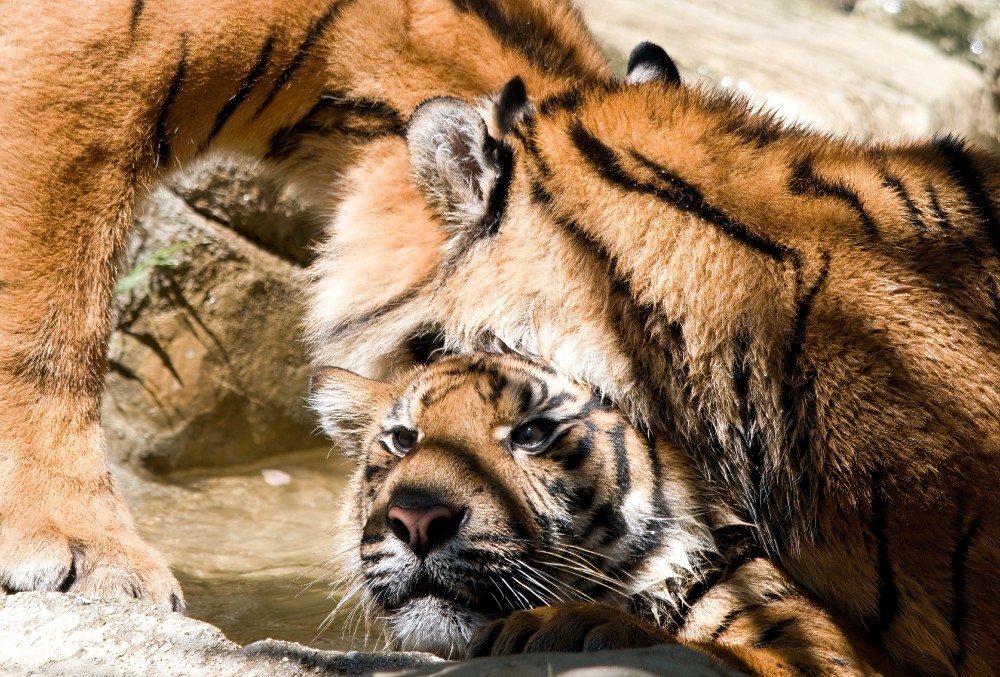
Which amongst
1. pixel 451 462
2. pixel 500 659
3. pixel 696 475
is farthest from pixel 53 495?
pixel 696 475

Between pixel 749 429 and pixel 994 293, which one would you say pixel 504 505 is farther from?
pixel 994 293

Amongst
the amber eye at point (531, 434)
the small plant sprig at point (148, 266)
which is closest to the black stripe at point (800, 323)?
the amber eye at point (531, 434)

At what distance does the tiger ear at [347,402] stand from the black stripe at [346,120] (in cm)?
54

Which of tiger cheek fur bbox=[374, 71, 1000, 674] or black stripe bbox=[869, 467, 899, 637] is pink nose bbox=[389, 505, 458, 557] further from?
black stripe bbox=[869, 467, 899, 637]

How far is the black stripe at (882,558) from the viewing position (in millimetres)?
1757

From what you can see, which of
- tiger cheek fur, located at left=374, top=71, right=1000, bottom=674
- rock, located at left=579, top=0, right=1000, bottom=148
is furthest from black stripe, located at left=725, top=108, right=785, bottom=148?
rock, located at left=579, top=0, right=1000, bottom=148

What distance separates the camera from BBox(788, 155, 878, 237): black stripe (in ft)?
6.28

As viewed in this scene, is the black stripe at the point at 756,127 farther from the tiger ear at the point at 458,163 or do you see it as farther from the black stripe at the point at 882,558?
the black stripe at the point at 882,558

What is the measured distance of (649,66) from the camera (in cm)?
255

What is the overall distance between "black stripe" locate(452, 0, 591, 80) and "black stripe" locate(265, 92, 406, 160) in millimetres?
299

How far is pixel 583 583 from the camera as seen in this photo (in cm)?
202

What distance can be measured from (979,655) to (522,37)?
1.56 m

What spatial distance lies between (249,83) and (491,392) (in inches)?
34.5

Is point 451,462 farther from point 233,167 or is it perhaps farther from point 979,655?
point 233,167
